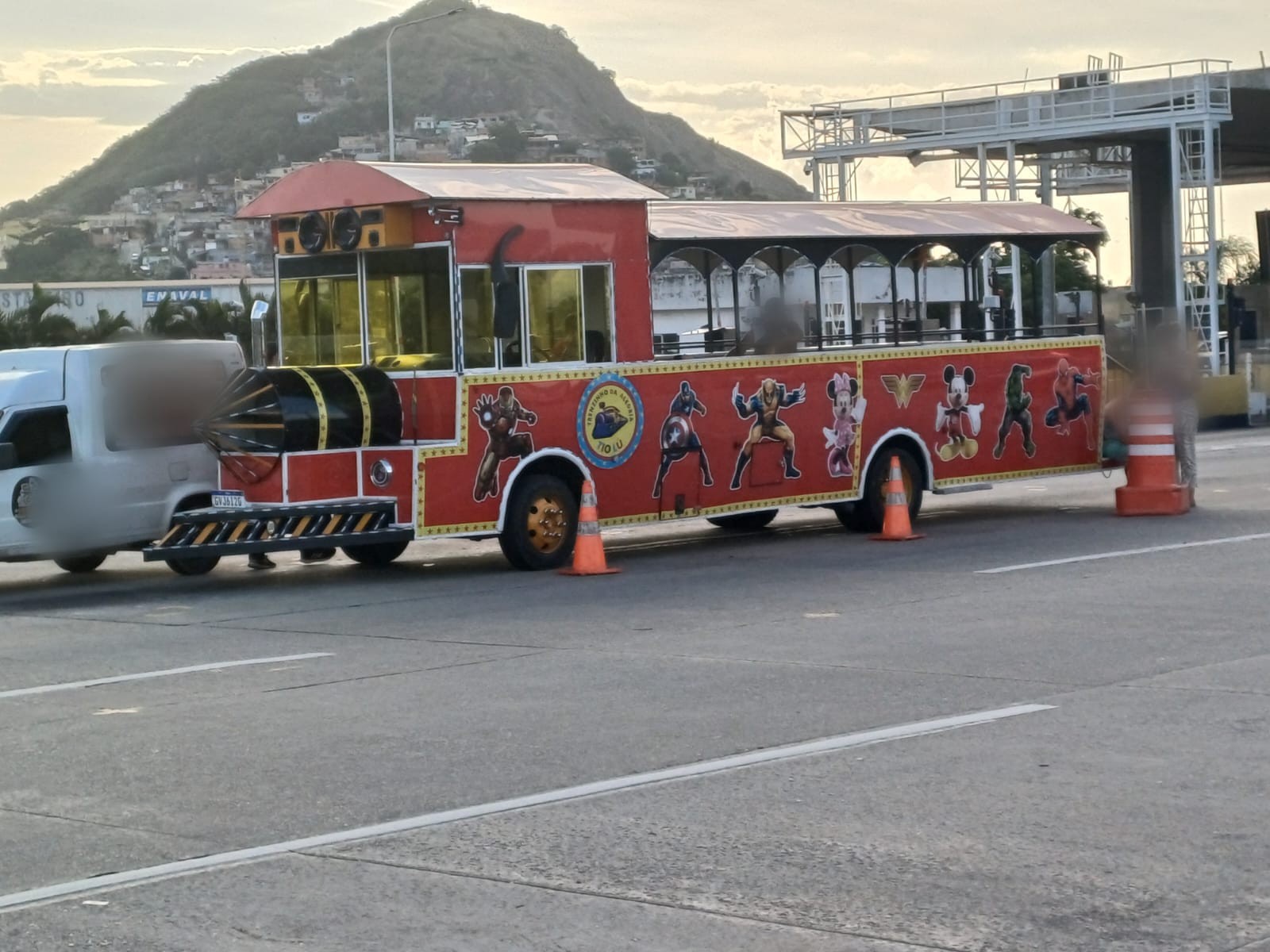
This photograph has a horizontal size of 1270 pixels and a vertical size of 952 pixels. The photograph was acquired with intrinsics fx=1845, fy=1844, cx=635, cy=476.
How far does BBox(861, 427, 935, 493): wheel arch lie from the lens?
61.1ft

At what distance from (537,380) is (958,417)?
542cm

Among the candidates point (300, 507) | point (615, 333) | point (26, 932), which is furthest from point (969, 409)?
point (26, 932)

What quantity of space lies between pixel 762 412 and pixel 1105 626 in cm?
620

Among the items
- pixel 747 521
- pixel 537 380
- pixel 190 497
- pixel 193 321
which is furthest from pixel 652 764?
pixel 193 321

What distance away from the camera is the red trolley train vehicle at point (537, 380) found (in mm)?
15164

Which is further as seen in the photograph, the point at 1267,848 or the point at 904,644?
the point at 904,644

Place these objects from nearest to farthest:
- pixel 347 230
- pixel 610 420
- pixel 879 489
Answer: pixel 347 230 < pixel 610 420 < pixel 879 489

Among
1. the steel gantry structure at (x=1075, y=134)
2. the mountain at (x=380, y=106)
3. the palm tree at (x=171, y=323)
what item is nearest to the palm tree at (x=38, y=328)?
the palm tree at (x=171, y=323)

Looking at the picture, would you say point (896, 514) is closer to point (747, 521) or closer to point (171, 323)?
point (747, 521)

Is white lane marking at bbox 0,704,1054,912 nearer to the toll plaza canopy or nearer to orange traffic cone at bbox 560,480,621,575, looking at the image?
orange traffic cone at bbox 560,480,621,575

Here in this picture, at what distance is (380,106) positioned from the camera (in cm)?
14650

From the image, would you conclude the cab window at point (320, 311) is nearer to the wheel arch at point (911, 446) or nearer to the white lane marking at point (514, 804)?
the wheel arch at point (911, 446)

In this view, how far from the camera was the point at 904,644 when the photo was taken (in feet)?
37.2

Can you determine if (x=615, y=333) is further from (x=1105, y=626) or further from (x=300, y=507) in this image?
(x=1105, y=626)
